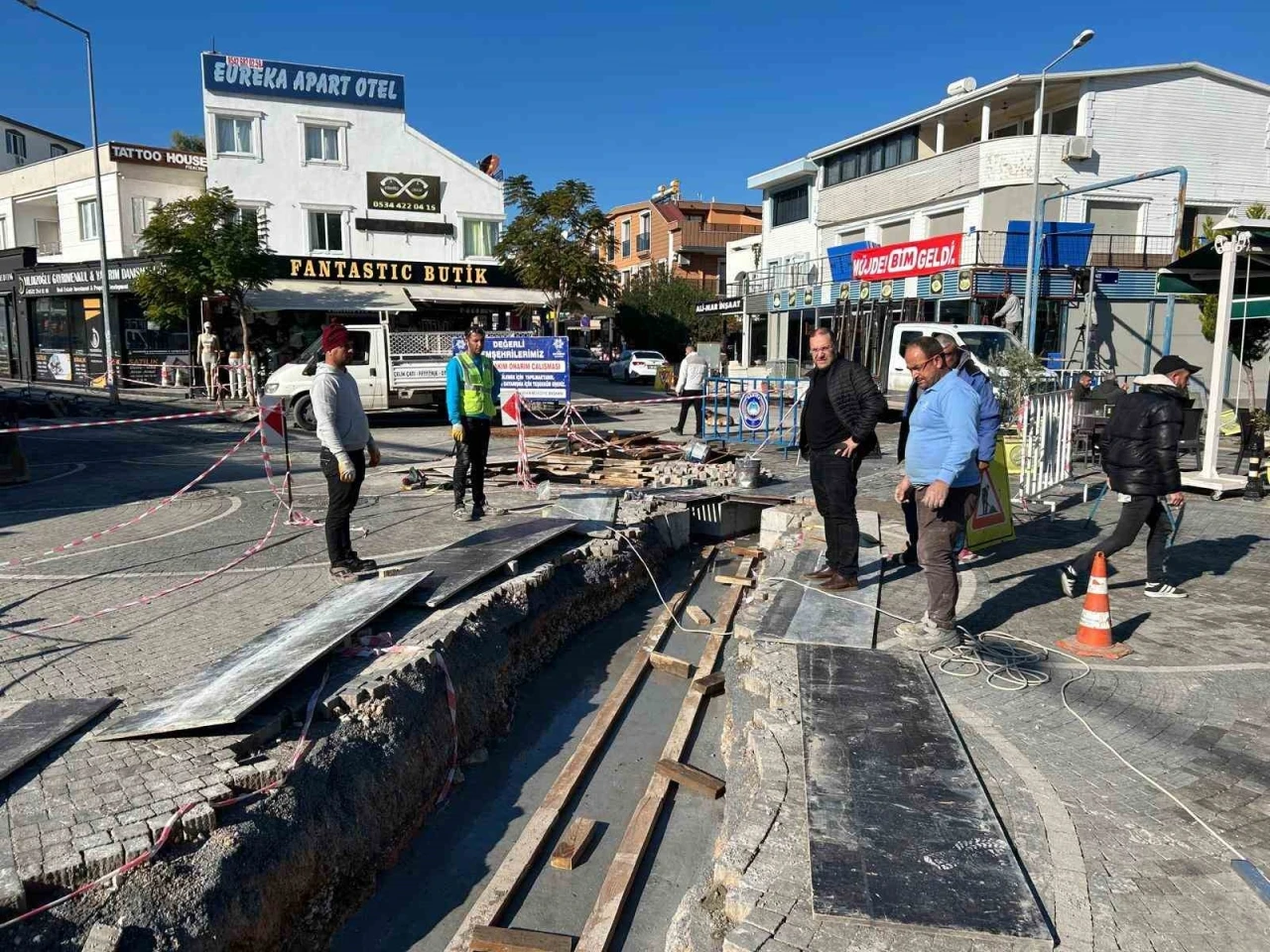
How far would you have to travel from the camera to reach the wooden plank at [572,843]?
4016mm

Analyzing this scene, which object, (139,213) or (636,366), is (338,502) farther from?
(636,366)

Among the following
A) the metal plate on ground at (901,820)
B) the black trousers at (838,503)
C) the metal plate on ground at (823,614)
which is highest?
the black trousers at (838,503)

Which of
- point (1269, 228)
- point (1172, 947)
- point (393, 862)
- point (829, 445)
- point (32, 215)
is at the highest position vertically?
point (32, 215)

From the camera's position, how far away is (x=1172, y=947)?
281 cm

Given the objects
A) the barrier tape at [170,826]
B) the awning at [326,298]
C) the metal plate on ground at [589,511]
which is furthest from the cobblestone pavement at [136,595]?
the awning at [326,298]

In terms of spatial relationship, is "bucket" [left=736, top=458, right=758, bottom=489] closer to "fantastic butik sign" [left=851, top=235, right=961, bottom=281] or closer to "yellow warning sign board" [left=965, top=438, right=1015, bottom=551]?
"yellow warning sign board" [left=965, top=438, right=1015, bottom=551]

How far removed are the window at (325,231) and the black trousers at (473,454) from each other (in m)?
25.5

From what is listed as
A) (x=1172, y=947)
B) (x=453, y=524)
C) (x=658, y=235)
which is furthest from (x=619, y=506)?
(x=658, y=235)

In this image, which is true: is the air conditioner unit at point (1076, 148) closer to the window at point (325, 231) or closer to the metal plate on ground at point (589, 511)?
the window at point (325, 231)

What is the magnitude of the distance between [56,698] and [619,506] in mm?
5921

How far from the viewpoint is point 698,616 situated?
7.31 metres

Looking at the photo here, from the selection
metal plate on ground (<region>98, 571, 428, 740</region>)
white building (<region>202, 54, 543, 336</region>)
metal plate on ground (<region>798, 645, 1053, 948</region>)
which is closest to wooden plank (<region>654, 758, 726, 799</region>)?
metal plate on ground (<region>798, 645, 1053, 948</region>)

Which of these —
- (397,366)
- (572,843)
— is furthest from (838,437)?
(397,366)

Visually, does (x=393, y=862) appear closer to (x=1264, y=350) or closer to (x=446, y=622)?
(x=446, y=622)
